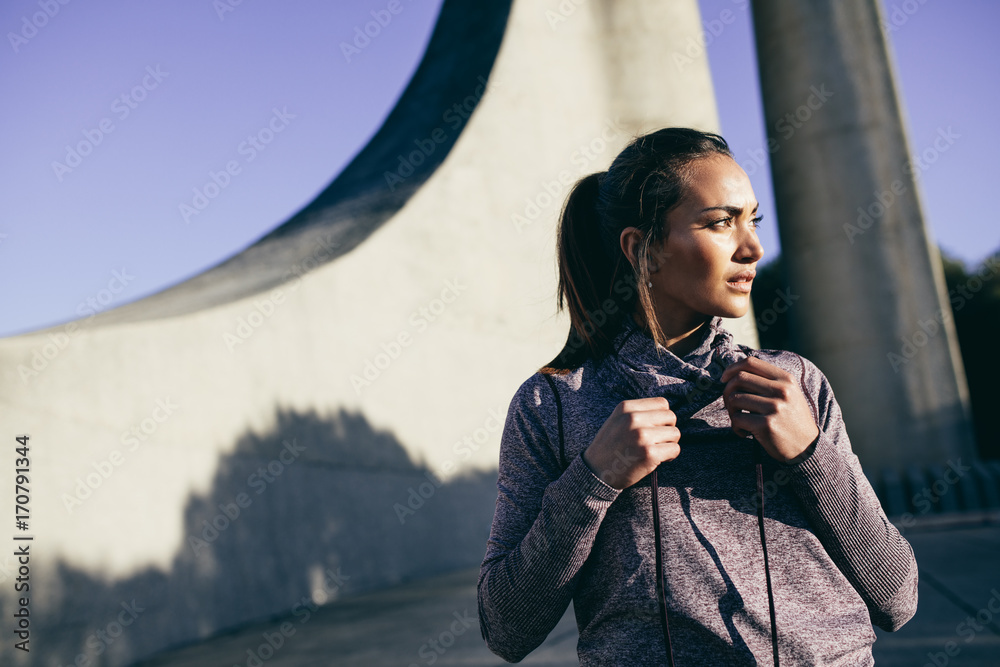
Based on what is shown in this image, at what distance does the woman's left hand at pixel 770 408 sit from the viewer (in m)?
1.13

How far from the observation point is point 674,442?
1.16m

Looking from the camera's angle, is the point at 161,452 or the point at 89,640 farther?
the point at 161,452

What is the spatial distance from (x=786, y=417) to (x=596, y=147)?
11.1 meters

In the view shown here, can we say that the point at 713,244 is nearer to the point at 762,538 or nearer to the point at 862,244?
the point at 762,538

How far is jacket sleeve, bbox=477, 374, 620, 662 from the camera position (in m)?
1.16

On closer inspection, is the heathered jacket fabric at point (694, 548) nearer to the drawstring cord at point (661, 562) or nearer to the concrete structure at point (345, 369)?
the drawstring cord at point (661, 562)

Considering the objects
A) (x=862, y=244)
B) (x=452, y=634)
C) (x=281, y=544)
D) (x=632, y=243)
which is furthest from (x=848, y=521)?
(x=862, y=244)

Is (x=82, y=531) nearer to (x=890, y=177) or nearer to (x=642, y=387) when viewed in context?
(x=642, y=387)

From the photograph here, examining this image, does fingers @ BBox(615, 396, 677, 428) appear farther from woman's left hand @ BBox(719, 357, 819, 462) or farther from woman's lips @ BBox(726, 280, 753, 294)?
woman's lips @ BBox(726, 280, 753, 294)

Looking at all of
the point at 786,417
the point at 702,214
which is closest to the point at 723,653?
the point at 786,417

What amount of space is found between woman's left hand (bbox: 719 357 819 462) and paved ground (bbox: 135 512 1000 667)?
275 cm

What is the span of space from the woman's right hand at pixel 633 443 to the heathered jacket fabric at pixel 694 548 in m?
0.03

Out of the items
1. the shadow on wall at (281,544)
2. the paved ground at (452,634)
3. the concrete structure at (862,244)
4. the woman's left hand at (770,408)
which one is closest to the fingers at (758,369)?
the woman's left hand at (770,408)

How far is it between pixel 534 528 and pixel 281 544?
5146mm
